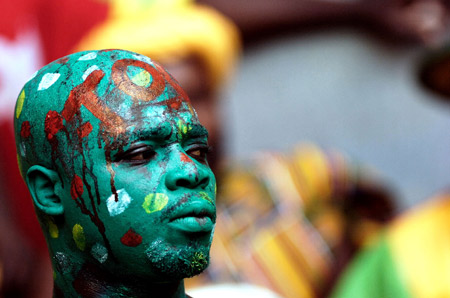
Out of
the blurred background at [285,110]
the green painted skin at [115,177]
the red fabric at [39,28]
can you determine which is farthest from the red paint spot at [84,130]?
the red fabric at [39,28]

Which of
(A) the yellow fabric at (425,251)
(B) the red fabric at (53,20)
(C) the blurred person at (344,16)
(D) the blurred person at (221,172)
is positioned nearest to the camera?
(A) the yellow fabric at (425,251)

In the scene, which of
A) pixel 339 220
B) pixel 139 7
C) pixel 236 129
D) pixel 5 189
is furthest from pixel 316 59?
pixel 5 189

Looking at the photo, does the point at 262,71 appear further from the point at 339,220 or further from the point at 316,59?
the point at 339,220

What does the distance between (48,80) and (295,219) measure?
1267 millimetres

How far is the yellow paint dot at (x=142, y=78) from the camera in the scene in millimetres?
570

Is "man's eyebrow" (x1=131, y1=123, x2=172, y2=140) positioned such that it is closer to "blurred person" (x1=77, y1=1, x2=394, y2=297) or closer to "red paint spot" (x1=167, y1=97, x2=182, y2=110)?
"red paint spot" (x1=167, y1=97, x2=182, y2=110)

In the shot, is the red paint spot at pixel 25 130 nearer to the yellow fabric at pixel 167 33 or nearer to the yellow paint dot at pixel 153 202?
the yellow paint dot at pixel 153 202

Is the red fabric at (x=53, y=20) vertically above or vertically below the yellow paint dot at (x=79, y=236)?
above

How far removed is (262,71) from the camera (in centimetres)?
218

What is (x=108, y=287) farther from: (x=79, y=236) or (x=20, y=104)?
(x=20, y=104)

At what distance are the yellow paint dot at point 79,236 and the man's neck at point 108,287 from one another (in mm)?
18

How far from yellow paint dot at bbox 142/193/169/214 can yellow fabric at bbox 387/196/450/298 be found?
34.7 inches

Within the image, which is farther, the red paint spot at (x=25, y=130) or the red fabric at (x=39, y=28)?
the red fabric at (x=39, y=28)

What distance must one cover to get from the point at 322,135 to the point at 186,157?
1686 millimetres
